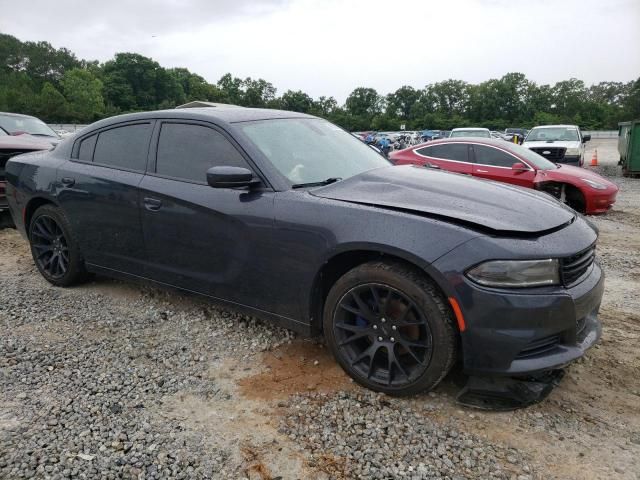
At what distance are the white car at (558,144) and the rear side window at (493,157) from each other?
5.55 meters

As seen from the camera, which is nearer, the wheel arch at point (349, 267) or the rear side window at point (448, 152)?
the wheel arch at point (349, 267)

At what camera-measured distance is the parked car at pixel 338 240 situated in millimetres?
2498

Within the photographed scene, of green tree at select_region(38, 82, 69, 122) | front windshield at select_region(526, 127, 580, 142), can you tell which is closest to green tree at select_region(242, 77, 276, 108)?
green tree at select_region(38, 82, 69, 122)

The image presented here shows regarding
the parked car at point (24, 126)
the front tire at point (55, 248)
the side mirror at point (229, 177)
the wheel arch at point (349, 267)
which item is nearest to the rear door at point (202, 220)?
the side mirror at point (229, 177)

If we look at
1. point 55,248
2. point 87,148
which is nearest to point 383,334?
point 87,148

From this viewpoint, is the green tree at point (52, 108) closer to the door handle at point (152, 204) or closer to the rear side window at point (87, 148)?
the rear side window at point (87, 148)

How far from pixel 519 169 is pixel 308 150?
597 cm

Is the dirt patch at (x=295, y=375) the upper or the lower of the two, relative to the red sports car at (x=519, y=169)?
lower

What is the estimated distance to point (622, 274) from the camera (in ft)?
17.0

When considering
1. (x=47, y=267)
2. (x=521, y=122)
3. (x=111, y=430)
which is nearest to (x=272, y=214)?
(x=111, y=430)

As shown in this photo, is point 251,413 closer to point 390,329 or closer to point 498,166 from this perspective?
point 390,329

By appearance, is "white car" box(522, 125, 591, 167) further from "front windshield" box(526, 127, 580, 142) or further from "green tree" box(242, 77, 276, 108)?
"green tree" box(242, 77, 276, 108)

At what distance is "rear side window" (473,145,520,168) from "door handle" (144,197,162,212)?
6.69 meters

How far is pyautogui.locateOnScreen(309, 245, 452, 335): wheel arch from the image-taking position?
256 centimetres
